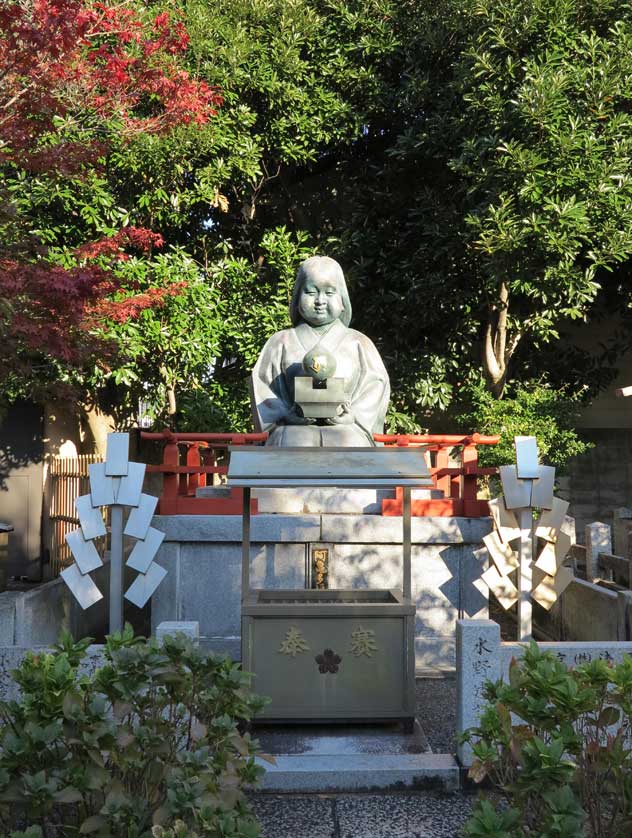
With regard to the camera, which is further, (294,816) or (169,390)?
(169,390)

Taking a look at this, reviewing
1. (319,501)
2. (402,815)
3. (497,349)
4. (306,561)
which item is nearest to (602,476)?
(497,349)

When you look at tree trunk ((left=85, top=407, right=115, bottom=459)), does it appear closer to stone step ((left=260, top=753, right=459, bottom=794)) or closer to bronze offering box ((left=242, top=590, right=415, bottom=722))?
bronze offering box ((left=242, top=590, right=415, bottom=722))

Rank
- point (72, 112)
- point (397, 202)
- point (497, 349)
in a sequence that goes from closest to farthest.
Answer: point (72, 112), point (497, 349), point (397, 202)

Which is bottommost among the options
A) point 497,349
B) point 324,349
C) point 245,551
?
point 245,551

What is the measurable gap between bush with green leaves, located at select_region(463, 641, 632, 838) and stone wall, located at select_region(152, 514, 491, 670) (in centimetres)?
327

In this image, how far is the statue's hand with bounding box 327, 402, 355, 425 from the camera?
7.60 meters

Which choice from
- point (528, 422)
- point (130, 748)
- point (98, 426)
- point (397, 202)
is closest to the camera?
point (130, 748)

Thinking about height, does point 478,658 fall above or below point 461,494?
below

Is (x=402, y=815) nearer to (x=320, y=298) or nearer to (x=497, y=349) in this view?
(x=320, y=298)

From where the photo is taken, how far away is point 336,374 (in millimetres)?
7938

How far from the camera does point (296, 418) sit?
7.73 meters

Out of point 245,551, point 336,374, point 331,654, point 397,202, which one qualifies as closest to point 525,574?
point 331,654

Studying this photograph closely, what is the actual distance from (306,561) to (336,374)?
2042 millimetres

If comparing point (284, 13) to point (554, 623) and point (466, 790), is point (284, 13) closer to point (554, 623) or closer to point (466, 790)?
point (554, 623)
